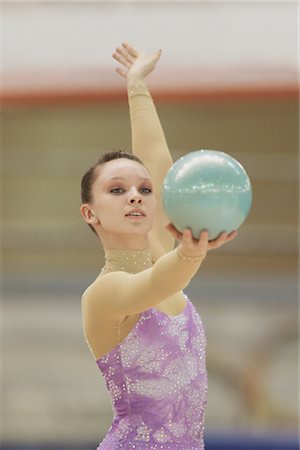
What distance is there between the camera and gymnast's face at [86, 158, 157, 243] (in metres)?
1.46

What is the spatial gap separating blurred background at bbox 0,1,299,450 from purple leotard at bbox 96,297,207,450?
1621 millimetres

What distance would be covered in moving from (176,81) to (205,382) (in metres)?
2.00

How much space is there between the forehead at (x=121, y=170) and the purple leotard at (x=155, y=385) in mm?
218

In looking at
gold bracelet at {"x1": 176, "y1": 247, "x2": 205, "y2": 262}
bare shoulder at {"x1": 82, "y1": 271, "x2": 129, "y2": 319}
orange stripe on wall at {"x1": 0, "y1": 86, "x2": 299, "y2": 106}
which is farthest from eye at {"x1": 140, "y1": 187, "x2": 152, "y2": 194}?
orange stripe on wall at {"x1": 0, "y1": 86, "x2": 299, "y2": 106}

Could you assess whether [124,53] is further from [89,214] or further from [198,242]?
[198,242]

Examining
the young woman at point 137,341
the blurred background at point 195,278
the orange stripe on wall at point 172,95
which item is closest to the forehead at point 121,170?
the young woman at point 137,341

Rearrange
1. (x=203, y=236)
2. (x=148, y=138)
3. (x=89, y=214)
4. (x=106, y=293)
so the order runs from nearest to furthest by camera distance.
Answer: (x=203, y=236) → (x=106, y=293) → (x=89, y=214) → (x=148, y=138)

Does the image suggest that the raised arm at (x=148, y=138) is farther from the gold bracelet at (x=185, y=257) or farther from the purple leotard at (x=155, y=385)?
the gold bracelet at (x=185, y=257)

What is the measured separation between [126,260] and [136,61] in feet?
1.59

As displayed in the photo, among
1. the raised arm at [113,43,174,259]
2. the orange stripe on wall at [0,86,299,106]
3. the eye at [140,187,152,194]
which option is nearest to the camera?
the eye at [140,187,152,194]

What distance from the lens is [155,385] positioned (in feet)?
4.82

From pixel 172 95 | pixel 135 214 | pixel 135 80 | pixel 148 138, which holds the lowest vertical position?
pixel 135 214

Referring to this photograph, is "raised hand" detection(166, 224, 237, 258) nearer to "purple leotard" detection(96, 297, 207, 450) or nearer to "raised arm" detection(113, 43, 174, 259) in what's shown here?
"purple leotard" detection(96, 297, 207, 450)

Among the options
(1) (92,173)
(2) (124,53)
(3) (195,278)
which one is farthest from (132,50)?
(3) (195,278)
